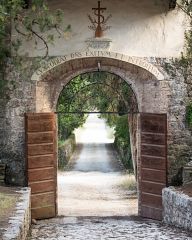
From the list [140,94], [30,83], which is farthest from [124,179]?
[30,83]

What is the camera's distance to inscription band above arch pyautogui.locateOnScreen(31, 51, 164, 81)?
11.7 metres

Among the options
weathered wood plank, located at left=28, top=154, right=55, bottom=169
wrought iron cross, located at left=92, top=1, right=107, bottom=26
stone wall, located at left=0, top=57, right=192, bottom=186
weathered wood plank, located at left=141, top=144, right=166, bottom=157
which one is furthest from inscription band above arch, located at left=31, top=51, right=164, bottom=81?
weathered wood plank, located at left=28, top=154, right=55, bottom=169

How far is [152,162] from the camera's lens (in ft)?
39.6

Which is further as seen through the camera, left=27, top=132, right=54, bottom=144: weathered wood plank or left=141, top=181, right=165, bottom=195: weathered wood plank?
left=141, top=181, right=165, bottom=195: weathered wood plank

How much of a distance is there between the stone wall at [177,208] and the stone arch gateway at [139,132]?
1.79 feet

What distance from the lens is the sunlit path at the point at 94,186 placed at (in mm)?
14180

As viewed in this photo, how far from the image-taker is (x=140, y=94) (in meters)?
12.8

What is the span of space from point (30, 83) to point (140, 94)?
2.75 meters

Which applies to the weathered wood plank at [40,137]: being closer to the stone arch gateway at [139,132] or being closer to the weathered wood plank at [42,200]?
the stone arch gateway at [139,132]

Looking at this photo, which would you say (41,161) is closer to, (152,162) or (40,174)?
(40,174)

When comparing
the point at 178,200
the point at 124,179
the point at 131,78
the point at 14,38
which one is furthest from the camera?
the point at 124,179

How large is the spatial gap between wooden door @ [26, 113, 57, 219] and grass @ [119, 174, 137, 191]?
690 cm

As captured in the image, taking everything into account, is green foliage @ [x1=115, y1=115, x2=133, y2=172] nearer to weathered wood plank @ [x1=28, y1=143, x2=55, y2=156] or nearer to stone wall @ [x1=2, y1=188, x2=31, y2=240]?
weathered wood plank @ [x1=28, y1=143, x2=55, y2=156]

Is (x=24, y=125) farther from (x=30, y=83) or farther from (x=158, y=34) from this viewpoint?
(x=158, y=34)
